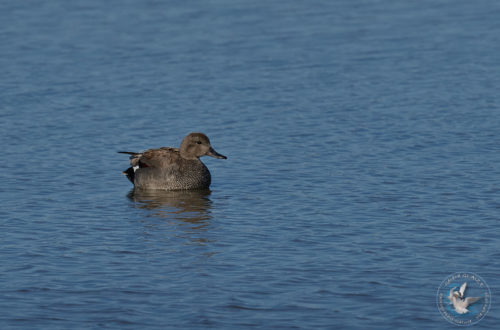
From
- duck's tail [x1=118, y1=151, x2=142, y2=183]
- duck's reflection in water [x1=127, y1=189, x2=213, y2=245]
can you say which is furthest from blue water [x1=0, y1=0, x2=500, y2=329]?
duck's tail [x1=118, y1=151, x2=142, y2=183]

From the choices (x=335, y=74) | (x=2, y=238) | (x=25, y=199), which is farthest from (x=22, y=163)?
(x=335, y=74)

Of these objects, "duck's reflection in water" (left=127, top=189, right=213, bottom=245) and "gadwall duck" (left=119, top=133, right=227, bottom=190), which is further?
"gadwall duck" (left=119, top=133, right=227, bottom=190)

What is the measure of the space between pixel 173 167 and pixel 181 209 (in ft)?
5.11

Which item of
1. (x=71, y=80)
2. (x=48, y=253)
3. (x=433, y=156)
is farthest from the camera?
(x=71, y=80)

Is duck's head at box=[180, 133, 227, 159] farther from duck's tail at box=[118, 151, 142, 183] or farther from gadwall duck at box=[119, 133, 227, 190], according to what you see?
duck's tail at box=[118, 151, 142, 183]

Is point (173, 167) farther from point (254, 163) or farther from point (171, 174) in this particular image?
point (254, 163)

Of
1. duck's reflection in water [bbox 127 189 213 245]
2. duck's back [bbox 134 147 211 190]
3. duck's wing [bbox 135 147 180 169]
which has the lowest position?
duck's reflection in water [bbox 127 189 213 245]

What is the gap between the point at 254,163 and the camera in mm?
17578

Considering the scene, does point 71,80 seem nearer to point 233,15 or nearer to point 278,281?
point 233,15

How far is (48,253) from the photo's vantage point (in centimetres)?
1249

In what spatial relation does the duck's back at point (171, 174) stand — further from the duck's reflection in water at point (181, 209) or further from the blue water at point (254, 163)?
the blue water at point (254, 163)

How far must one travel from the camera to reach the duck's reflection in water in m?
13.8

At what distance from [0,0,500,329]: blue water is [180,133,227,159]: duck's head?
1.85ft

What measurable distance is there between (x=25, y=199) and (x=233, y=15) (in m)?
16.8
